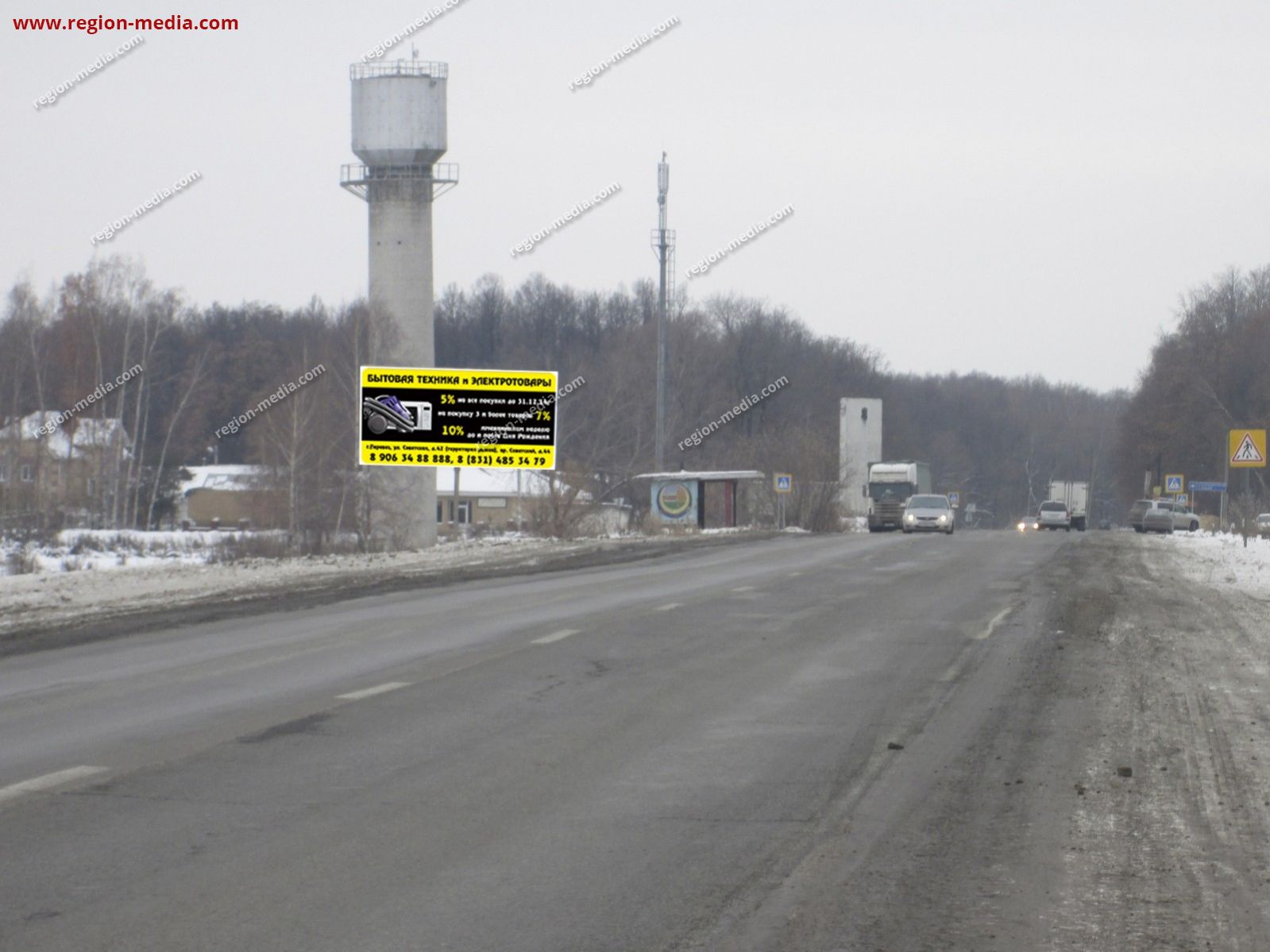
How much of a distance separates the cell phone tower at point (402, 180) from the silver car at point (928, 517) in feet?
62.8

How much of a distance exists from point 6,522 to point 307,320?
69.6 m

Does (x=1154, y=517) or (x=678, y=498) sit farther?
(x=1154, y=517)

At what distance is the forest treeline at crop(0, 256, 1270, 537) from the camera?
2515 inches

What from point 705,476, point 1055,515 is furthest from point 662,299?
point 1055,515

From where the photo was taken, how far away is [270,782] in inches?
342

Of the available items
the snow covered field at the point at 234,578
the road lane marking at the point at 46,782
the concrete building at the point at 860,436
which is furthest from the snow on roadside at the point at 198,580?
the concrete building at the point at 860,436

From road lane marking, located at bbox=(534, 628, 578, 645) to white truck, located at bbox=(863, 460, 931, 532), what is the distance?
53.5 metres

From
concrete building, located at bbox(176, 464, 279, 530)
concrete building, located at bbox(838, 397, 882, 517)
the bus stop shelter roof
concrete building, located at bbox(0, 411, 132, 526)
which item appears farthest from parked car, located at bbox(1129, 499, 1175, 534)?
concrete building, located at bbox(0, 411, 132, 526)

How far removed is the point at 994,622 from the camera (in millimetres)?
18609

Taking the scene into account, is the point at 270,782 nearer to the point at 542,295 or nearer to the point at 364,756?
the point at 364,756

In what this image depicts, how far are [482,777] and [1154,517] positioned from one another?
68599 mm

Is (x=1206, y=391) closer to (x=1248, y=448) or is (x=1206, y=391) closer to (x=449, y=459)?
(x=1248, y=448)

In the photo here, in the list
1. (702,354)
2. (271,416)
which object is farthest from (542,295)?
(271,416)

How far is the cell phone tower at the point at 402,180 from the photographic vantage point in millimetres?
62906
